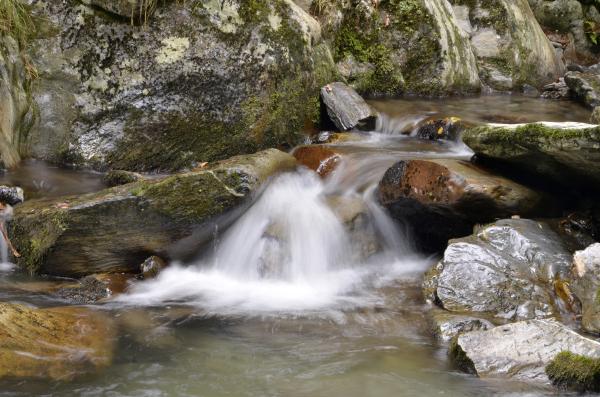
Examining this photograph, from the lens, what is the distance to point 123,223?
17.0 feet

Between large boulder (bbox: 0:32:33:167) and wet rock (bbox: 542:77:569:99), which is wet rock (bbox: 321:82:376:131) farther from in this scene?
wet rock (bbox: 542:77:569:99)

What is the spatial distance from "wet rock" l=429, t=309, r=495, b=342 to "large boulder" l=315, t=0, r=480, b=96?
574 cm

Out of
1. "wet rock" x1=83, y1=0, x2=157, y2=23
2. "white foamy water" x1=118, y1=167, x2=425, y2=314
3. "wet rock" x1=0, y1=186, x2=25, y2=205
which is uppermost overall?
"wet rock" x1=83, y1=0, x2=157, y2=23

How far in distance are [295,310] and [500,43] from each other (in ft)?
27.1

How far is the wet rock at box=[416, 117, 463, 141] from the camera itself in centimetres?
770

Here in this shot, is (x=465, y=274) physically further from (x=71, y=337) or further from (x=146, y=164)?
(x=146, y=164)

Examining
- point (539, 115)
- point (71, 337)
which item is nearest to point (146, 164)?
point (71, 337)

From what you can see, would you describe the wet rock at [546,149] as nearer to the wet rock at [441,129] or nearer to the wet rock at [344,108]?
the wet rock at [441,129]

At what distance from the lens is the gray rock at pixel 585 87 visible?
9.97 meters

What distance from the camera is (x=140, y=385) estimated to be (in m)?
3.56

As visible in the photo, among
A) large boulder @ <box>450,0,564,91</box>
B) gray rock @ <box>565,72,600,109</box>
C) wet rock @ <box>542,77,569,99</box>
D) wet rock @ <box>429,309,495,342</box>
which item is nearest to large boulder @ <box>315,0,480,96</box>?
large boulder @ <box>450,0,564,91</box>

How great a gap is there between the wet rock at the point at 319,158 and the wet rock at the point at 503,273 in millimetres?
1987

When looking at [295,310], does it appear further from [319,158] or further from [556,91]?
[556,91]

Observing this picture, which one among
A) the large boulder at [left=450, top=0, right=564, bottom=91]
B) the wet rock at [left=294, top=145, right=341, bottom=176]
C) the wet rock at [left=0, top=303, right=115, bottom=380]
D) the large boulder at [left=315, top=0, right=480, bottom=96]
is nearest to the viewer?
the wet rock at [left=0, top=303, right=115, bottom=380]
